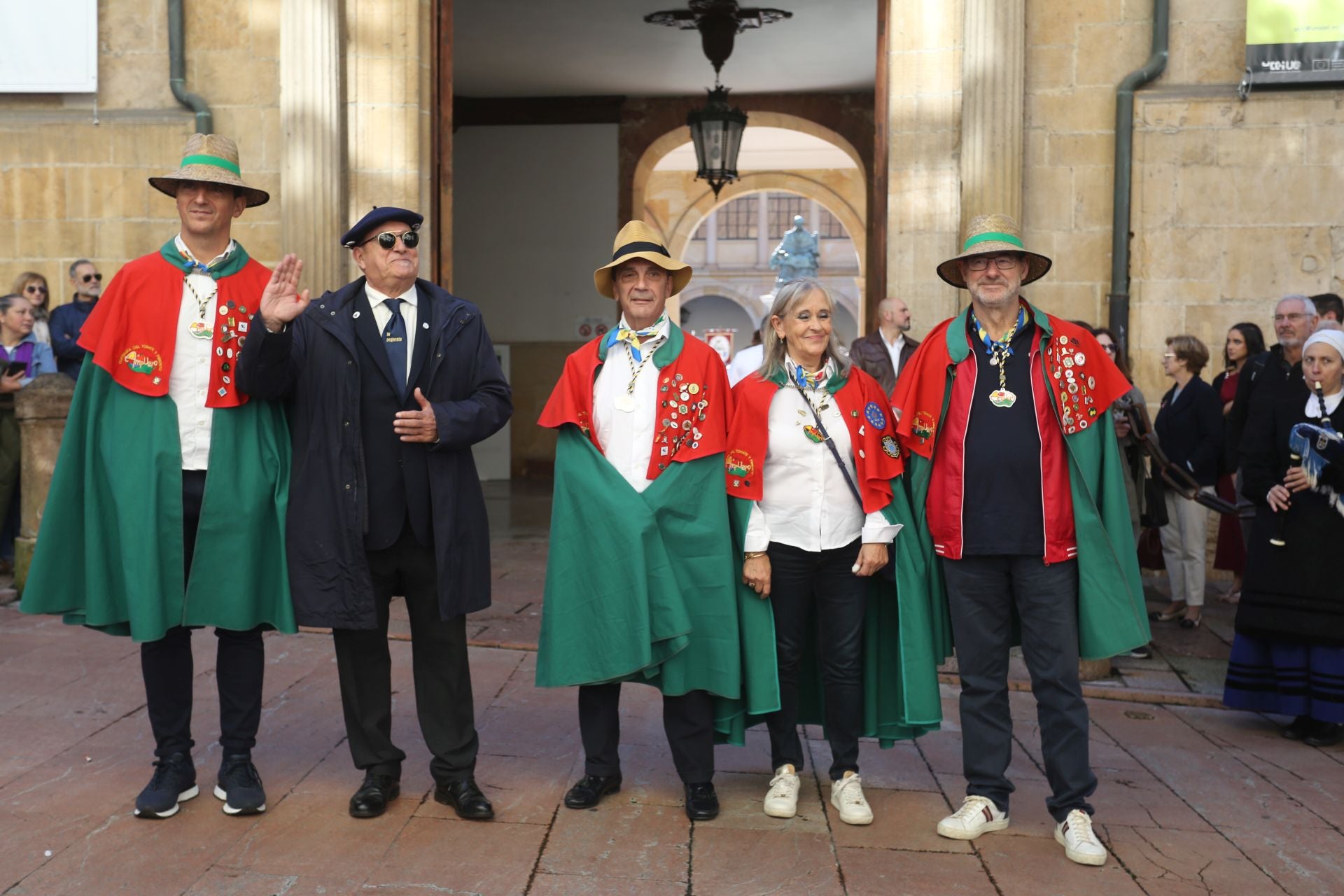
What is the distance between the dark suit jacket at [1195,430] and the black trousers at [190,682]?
531 cm

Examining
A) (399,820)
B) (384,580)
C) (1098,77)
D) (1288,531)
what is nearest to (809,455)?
(384,580)

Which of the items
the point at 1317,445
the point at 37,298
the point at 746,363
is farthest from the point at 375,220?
the point at 37,298

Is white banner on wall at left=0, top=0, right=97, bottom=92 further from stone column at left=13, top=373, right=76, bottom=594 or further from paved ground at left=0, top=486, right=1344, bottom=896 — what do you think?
paved ground at left=0, top=486, right=1344, bottom=896

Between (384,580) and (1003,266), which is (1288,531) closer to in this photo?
(1003,266)

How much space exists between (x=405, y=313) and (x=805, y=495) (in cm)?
136

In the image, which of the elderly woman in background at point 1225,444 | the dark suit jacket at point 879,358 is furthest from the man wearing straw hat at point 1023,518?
the dark suit jacket at point 879,358

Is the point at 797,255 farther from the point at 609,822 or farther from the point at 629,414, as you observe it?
the point at 609,822

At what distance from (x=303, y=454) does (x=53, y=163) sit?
17.9ft

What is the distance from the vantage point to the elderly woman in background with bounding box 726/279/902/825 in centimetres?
411

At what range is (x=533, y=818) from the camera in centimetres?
409

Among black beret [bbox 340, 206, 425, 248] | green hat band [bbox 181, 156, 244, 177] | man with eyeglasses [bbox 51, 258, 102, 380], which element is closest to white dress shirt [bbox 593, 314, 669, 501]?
black beret [bbox 340, 206, 425, 248]

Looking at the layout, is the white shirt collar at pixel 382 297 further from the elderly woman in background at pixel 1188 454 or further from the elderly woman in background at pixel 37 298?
the elderly woman in background at pixel 1188 454

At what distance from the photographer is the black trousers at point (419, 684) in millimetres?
4105

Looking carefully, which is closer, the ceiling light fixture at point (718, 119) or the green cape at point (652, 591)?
the green cape at point (652, 591)
